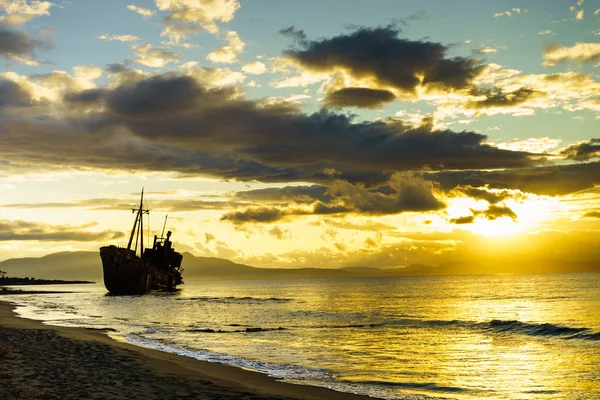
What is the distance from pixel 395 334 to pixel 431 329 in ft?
18.7

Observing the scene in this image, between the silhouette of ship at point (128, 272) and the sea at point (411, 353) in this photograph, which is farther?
the silhouette of ship at point (128, 272)

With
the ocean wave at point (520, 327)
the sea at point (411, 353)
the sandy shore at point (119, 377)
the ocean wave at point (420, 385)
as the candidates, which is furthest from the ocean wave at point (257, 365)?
the ocean wave at point (520, 327)

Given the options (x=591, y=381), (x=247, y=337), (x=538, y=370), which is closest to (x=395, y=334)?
(x=247, y=337)

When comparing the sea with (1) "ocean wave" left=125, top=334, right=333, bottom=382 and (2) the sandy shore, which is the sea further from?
(2) the sandy shore

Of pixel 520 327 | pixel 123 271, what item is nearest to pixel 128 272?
pixel 123 271

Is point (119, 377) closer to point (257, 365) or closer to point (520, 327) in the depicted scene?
point (257, 365)

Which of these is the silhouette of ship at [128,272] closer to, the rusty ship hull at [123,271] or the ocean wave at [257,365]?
the rusty ship hull at [123,271]

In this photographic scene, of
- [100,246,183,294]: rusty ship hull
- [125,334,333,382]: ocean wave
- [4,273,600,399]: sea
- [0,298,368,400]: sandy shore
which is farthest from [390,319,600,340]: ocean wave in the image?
[100,246,183,294]: rusty ship hull

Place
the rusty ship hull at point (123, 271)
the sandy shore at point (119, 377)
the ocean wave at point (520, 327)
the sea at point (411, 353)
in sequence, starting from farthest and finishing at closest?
the rusty ship hull at point (123, 271)
the ocean wave at point (520, 327)
the sea at point (411, 353)
the sandy shore at point (119, 377)

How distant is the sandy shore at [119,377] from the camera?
14.2 meters

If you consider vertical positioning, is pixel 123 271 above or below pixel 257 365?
above

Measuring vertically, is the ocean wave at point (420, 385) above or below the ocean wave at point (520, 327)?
above

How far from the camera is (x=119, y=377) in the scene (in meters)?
17.1

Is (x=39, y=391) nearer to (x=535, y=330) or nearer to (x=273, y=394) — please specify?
(x=273, y=394)
